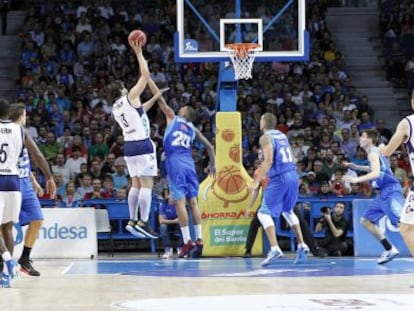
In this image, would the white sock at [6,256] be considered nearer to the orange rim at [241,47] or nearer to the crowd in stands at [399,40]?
the orange rim at [241,47]

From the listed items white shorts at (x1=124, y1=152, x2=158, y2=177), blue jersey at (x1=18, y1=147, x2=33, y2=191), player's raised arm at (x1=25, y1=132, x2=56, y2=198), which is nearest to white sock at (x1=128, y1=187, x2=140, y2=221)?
white shorts at (x1=124, y1=152, x2=158, y2=177)

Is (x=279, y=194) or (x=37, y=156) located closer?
(x=37, y=156)

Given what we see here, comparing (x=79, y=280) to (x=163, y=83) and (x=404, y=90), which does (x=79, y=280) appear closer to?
(x=163, y=83)

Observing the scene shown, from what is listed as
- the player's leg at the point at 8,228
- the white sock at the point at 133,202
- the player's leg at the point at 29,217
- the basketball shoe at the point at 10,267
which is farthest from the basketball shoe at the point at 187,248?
the basketball shoe at the point at 10,267

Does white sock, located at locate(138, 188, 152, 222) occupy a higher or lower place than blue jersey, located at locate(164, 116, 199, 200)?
lower

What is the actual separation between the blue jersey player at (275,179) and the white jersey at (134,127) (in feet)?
5.45

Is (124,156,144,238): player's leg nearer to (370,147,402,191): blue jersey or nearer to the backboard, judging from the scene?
the backboard

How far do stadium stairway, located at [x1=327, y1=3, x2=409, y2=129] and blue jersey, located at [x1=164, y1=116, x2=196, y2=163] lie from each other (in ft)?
29.3

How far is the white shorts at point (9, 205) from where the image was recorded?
11.0 metres

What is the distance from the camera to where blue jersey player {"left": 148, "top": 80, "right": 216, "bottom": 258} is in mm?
15523

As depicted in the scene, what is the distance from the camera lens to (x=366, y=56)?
1003 inches

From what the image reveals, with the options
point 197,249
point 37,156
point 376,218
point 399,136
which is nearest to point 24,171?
point 37,156

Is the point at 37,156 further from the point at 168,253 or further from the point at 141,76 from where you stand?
the point at 168,253

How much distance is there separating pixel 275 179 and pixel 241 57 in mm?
2690
